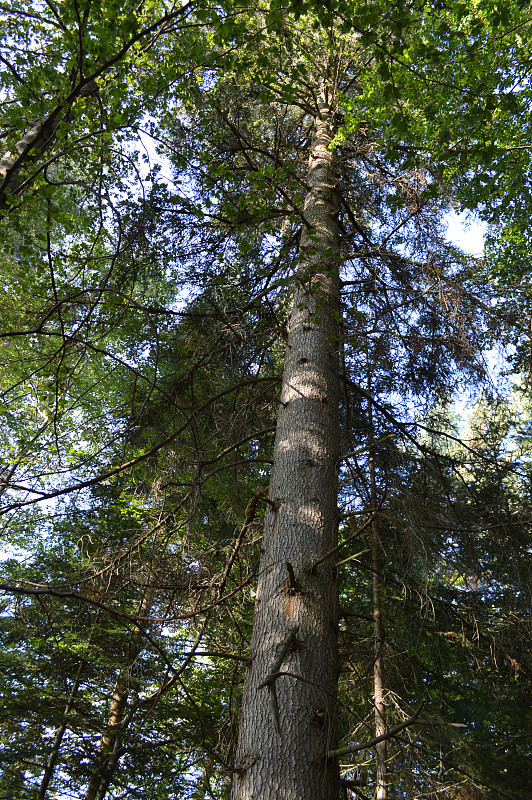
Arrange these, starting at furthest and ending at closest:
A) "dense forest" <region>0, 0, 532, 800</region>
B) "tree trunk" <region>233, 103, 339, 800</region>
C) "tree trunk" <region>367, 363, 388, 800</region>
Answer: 1. "tree trunk" <region>367, 363, 388, 800</region>
2. "dense forest" <region>0, 0, 532, 800</region>
3. "tree trunk" <region>233, 103, 339, 800</region>

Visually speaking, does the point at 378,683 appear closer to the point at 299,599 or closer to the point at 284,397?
the point at 299,599

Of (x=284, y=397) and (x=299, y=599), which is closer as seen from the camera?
(x=299, y=599)

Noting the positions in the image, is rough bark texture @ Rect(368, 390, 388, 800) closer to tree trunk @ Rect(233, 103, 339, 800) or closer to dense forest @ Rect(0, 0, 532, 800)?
dense forest @ Rect(0, 0, 532, 800)

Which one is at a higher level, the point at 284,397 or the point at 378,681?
the point at 284,397

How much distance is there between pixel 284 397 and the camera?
397 cm

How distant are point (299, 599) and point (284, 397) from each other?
5.45ft

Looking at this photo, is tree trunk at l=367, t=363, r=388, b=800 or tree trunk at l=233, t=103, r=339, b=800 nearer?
tree trunk at l=233, t=103, r=339, b=800

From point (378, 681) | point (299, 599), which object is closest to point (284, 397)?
point (299, 599)

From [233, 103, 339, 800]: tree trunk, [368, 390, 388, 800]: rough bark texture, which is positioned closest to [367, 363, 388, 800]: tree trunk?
[368, 390, 388, 800]: rough bark texture

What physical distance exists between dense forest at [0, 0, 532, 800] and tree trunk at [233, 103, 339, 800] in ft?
0.05

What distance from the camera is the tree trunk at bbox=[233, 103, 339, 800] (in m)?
2.22

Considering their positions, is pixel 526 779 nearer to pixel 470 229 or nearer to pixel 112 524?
pixel 112 524

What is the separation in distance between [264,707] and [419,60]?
600 cm

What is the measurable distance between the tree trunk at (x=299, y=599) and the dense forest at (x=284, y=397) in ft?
0.05
